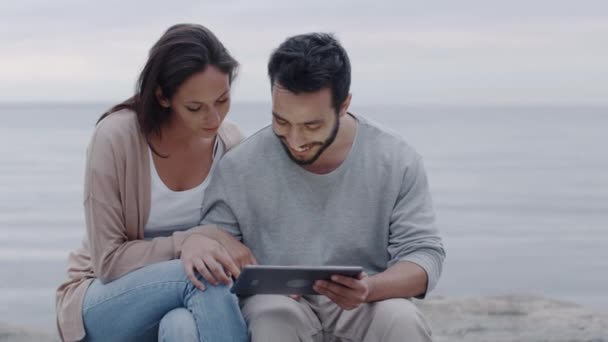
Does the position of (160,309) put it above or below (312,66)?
below

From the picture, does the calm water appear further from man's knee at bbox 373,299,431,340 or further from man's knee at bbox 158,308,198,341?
man's knee at bbox 373,299,431,340

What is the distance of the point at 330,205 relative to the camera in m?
3.54

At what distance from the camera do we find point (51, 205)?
494 inches

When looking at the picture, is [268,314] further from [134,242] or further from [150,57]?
[150,57]

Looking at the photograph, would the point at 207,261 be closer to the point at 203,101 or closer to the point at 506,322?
the point at 203,101

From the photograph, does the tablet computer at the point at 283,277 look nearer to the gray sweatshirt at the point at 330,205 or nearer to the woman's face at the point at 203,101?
the gray sweatshirt at the point at 330,205

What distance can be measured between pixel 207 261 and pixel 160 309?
219mm

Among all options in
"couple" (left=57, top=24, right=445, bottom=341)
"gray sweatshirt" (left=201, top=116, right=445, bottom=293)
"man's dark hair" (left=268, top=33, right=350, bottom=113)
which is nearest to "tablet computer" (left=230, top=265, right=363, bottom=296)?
"couple" (left=57, top=24, right=445, bottom=341)

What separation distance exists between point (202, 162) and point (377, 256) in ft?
2.16

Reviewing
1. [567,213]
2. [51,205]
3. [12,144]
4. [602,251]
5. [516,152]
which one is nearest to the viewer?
[602,251]

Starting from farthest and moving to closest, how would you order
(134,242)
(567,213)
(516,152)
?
(516,152) → (567,213) → (134,242)

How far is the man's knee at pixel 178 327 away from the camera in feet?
10.6

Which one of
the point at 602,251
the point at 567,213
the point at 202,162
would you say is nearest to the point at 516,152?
the point at 567,213

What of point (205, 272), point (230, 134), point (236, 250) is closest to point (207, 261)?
point (205, 272)
